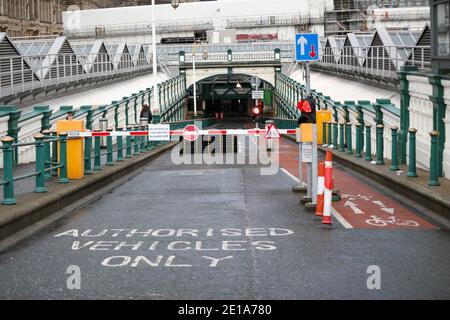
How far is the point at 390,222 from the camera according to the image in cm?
1266

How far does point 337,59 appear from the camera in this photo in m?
70.3

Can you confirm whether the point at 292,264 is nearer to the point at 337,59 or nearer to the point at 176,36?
the point at 337,59

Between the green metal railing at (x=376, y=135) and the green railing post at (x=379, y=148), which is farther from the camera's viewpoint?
the green railing post at (x=379, y=148)

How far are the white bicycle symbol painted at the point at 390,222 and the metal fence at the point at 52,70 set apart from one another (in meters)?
28.9

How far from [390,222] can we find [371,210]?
1356 mm

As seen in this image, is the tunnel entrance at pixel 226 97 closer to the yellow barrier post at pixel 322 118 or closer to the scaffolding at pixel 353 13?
the scaffolding at pixel 353 13

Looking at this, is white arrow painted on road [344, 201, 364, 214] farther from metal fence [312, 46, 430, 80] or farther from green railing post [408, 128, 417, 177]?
metal fence [312, 46, 430, 80]

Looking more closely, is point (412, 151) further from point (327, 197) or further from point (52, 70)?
point (52, 70)

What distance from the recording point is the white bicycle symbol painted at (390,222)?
40.6 ft

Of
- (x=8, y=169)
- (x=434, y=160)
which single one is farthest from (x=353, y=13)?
(x=8, y=169)

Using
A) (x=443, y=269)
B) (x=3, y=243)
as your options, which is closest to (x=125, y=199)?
(x=3, y=243)

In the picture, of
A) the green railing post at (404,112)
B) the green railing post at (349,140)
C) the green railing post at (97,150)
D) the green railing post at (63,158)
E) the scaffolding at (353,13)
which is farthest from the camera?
the scaffolding at (353,13)

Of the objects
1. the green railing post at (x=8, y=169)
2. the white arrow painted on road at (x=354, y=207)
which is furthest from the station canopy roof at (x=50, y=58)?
the green railing post at (x=8, y=169)

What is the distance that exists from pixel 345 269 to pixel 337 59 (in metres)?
62.4
